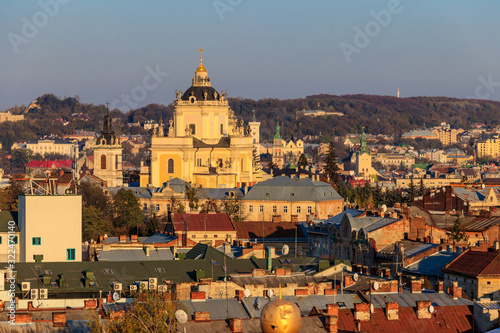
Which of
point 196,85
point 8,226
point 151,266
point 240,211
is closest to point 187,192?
point 240,211

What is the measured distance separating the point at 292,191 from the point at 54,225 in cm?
4685

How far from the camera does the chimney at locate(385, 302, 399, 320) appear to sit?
3650 cm

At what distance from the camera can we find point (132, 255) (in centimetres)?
5638

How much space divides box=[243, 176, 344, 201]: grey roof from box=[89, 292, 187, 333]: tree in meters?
66.0

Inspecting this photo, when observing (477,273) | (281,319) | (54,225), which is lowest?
(477,273)

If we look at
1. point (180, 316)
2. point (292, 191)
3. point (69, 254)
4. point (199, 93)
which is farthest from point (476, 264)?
point (199, 93)

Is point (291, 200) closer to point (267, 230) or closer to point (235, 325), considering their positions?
point (267, 230)

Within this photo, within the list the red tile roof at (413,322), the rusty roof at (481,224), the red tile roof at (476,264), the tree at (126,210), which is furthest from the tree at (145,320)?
the tree at (126,210)

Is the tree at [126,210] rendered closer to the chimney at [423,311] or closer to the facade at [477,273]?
the facade at [477,273]

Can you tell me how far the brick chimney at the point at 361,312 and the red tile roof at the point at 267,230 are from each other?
4319 cm

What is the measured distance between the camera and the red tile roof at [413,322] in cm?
3584

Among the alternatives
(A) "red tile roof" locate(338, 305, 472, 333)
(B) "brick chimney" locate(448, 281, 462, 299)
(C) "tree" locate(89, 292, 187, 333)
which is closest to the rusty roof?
(B) "brick chimney" locate(448, 281, 462, 299)

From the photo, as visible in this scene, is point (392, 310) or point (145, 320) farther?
point (392, 310)

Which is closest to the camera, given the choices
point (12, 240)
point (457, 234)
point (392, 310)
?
point (392, 310)
